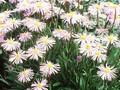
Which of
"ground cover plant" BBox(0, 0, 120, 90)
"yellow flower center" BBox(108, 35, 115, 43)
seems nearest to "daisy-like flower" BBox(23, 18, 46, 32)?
"ground cover plant" BBox(0, 0, 120, 90)

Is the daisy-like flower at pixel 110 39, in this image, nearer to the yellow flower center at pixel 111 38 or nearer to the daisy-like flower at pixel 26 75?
the yellow flower center at pixel 111 38

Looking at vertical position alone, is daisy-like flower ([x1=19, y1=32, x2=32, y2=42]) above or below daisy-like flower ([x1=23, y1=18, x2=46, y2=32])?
below

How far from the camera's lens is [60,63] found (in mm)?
2773

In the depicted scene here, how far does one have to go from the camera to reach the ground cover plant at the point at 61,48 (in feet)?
8.38

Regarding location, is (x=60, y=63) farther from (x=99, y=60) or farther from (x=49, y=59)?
(x=99, y=60)

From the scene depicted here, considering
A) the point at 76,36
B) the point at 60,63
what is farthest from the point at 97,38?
the point at 60,63

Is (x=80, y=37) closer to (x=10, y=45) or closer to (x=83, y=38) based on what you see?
(x=83, y=38)

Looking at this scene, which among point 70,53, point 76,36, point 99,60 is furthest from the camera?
point 70,53

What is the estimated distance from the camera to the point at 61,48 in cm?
287

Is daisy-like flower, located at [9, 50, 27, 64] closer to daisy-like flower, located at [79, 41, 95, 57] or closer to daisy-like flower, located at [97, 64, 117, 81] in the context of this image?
daisy-like flower, located at [79, 41, 95, 57]

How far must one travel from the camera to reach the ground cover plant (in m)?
2.55

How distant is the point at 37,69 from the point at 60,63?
19 centimetres

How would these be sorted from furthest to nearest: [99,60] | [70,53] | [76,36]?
[70,53]
[76,36]
[99,60]

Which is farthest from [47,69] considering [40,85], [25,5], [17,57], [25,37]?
[25,5]
